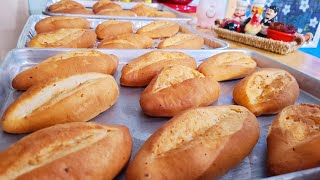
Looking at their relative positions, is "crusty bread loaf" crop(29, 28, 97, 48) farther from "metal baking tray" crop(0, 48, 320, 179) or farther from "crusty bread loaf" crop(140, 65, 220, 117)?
"crusty bread loaf" crop(140, 65, 220, 117)

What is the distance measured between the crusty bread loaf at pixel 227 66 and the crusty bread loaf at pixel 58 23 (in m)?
0.82

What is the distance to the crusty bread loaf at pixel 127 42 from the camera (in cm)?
128

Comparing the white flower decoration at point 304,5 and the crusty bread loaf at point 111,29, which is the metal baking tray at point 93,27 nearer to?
the crusty bread loaf at point 111,29

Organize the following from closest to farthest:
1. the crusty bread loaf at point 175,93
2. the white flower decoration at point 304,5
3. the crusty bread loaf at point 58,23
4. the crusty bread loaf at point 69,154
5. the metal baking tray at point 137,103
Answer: the crusty bread loaf at point 69,154 → the metal baking tray at point 137,103 → the crusty bread loaf at point 175,93 → the crusty bread loaf at point 58,23 → the white flower decoration at point 304,5

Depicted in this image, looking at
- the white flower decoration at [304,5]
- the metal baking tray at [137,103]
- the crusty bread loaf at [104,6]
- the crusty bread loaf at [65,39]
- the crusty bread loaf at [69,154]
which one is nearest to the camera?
the crusty bread loaf at [69,154]

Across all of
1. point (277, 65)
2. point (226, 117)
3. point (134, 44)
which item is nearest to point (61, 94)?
point (226, 117)

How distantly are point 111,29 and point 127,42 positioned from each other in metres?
0.25

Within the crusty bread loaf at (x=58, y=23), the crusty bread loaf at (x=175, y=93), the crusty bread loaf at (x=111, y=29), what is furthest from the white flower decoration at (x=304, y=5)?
the crusty bread loaf at (x=175, y=93)

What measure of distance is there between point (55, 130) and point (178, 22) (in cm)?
138

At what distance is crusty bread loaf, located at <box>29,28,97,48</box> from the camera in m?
1.22

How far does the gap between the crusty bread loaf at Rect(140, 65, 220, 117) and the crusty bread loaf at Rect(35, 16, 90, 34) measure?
833 mm

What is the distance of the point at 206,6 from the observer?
1983 millimetres

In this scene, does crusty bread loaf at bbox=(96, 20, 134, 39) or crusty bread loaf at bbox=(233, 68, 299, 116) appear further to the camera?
crusty bread loaf at bbox=(96, 20, 134, 39)

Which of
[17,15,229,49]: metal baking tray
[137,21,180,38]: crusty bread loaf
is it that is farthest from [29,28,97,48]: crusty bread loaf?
[137,21,180,38]: crusty bread loaf
